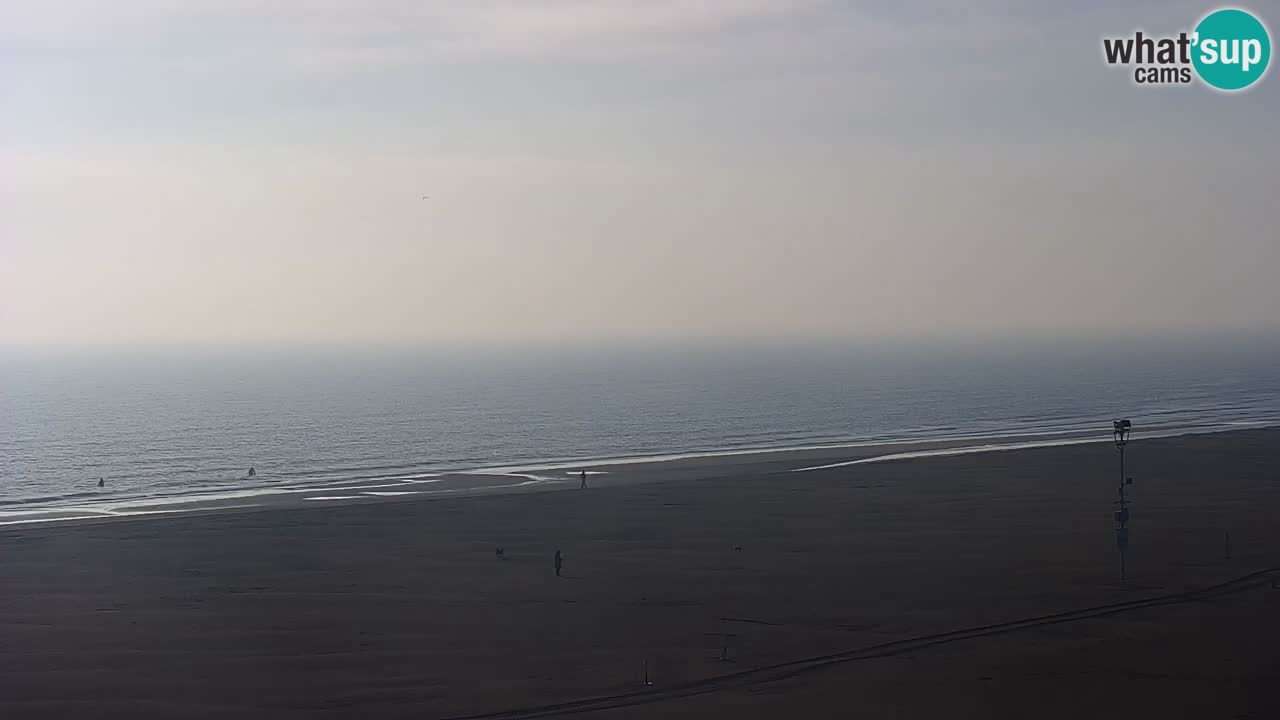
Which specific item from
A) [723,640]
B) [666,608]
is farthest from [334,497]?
[723,640]

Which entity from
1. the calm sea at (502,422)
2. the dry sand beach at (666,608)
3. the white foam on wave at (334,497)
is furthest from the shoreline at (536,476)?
the dry sand beach at (666,608)

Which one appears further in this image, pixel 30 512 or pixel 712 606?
pixel 30 512

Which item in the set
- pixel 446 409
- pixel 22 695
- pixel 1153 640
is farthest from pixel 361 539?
pixel 446 409

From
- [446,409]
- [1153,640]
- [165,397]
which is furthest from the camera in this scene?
[165,397]

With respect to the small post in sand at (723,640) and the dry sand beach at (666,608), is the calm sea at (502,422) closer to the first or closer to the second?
the dry sand beach at (666,608)

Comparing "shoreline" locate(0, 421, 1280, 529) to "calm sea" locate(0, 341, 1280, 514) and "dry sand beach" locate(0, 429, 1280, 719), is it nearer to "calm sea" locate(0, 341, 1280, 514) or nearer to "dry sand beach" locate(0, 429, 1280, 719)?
"calm sea" locate(0, 341, 1280, 514)

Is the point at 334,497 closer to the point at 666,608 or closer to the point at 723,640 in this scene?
the point at 666,608

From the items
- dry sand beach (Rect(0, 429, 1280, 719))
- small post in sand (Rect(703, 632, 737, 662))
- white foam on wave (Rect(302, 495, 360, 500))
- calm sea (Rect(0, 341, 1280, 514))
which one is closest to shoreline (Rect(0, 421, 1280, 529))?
white foam on wave (Rect(302, 495, 360, 500))

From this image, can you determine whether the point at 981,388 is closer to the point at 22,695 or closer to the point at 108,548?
the point at 108,548

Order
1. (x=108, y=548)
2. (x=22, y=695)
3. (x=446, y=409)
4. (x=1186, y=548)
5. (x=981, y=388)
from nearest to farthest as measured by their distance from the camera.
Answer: (x=22, y=695) < (x=1186, y=548) < (x=108, y=548) < (x=446, y=409) < (x=981, y=388)
